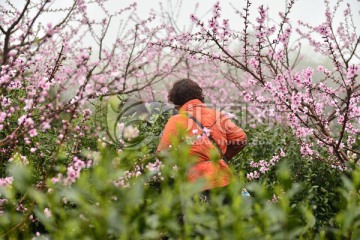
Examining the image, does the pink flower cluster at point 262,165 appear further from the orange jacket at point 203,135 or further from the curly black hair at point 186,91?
the curly black hair at point 186,91

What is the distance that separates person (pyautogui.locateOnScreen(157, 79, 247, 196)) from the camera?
9.34 ft

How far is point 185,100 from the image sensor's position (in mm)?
3449

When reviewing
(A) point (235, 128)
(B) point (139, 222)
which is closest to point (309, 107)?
(A) point (235, 128)

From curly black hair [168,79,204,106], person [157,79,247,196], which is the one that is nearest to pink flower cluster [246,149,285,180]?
person [157,79,247,196]

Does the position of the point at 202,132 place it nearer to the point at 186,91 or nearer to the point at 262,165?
the point at 186,91

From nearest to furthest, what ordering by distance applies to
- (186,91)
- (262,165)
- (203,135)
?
(203,135) → (186,91) → (262,165)

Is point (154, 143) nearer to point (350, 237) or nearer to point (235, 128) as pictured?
point (235, 128)

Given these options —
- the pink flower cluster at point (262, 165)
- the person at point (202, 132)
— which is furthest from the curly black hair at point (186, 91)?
the pink flower cluster at point (262, 165)

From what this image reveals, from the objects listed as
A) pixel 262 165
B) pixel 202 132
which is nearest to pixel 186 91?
pixel 202 132

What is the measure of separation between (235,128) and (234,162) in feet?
6.42

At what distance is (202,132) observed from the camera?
9.80 ft

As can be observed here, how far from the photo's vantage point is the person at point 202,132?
2.85 m

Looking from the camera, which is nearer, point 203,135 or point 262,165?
point 203,135

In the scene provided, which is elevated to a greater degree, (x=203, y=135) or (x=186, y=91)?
(x=186, y=91)
